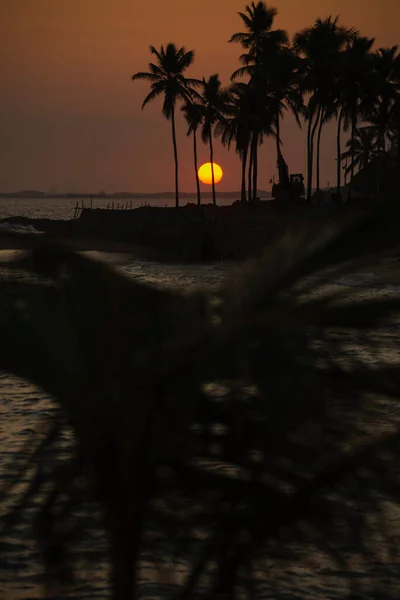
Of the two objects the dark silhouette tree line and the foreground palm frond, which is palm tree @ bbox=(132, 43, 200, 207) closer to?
the dark silhouette tree line

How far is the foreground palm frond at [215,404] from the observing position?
1034 millimetres

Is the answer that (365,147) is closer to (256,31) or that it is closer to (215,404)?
(256,31)

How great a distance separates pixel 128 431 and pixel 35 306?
24cm

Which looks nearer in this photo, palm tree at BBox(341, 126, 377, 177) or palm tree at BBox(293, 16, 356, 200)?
palm tree at BBox(293, 16, 356, 200)

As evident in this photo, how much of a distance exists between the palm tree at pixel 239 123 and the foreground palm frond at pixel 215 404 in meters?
52.6

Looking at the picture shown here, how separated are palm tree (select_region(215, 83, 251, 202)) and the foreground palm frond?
173 ft

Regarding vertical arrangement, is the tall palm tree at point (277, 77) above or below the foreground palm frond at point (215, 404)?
above

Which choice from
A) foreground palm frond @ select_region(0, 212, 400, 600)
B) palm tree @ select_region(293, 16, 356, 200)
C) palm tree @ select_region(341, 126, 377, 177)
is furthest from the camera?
palm tree @ select_region(341, 126, 377, 177)

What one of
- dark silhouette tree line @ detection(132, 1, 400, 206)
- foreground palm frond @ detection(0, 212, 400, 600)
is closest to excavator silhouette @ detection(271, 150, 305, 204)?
dark silhouette tree line @ detection(132, 1, 400, 206)

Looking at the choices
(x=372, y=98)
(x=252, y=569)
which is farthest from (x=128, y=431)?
(x=372, y=98)

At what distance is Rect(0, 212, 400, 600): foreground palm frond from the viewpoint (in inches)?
40.7

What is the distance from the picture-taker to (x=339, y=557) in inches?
48.4

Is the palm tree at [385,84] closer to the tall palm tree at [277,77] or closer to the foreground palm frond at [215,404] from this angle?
the tall palm tree at [277,77]

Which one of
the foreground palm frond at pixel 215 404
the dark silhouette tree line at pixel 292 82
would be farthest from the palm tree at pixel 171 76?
the foreground palm frond at pixel 215 404
